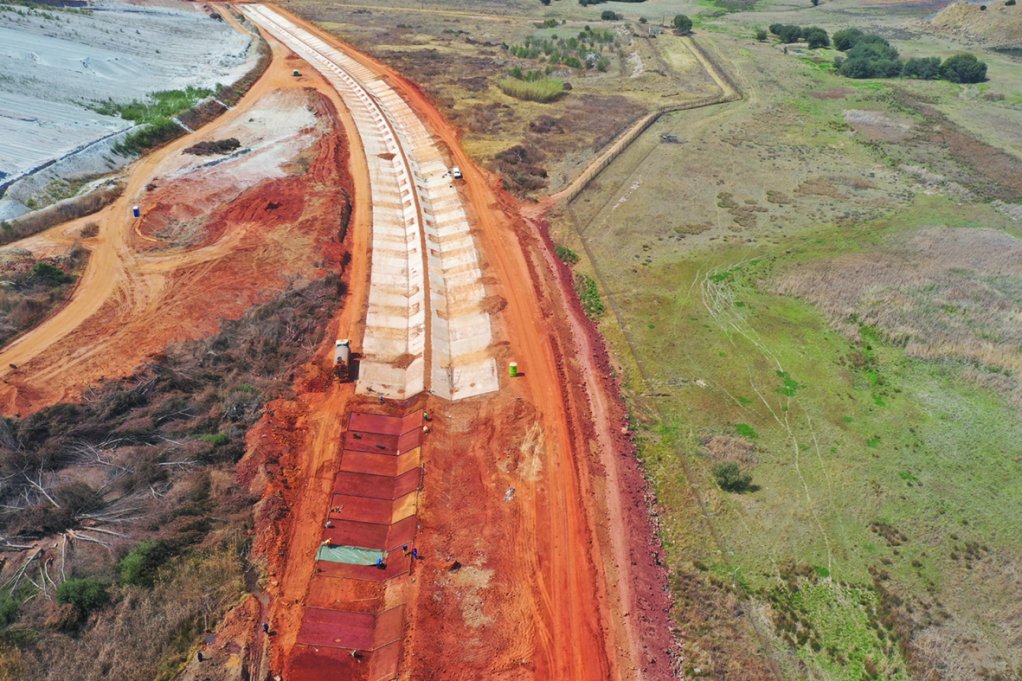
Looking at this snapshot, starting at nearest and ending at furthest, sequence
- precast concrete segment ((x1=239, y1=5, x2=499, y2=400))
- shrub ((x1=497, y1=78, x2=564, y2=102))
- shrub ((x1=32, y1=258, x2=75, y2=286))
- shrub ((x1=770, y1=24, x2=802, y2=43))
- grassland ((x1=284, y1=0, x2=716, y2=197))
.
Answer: precast concrete segment ((x1=239, y1=5, x2=499, y2=400)), shrub ((x1=32, y1=258, x2=75, y2=286)), grassland ((x1=284, y1=0, x2=716, y2=197)), shrub ((x1=497, y1=78, x2=564, y2=102)), shrub ((x1=770, y1=24, x2=802, y2=43))

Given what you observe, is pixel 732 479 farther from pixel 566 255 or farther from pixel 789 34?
pixel 789 34

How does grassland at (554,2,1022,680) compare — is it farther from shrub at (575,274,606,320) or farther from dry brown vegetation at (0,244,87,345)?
dry brown vegetation at (0,244,87,345)

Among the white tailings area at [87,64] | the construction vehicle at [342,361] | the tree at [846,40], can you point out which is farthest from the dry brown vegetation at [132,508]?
the tree at [846,40]

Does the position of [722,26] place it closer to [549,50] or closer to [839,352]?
[549,50]

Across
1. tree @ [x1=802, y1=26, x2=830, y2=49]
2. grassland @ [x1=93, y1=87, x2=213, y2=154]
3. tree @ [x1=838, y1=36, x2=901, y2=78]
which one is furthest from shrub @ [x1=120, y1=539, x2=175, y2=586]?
tree @ [x1=802, y1=26, x2=830, y2=49]

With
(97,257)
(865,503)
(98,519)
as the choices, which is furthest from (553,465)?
(97,257)

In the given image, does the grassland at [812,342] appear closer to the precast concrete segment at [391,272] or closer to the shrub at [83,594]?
the precast concrete segment at [391,272]
